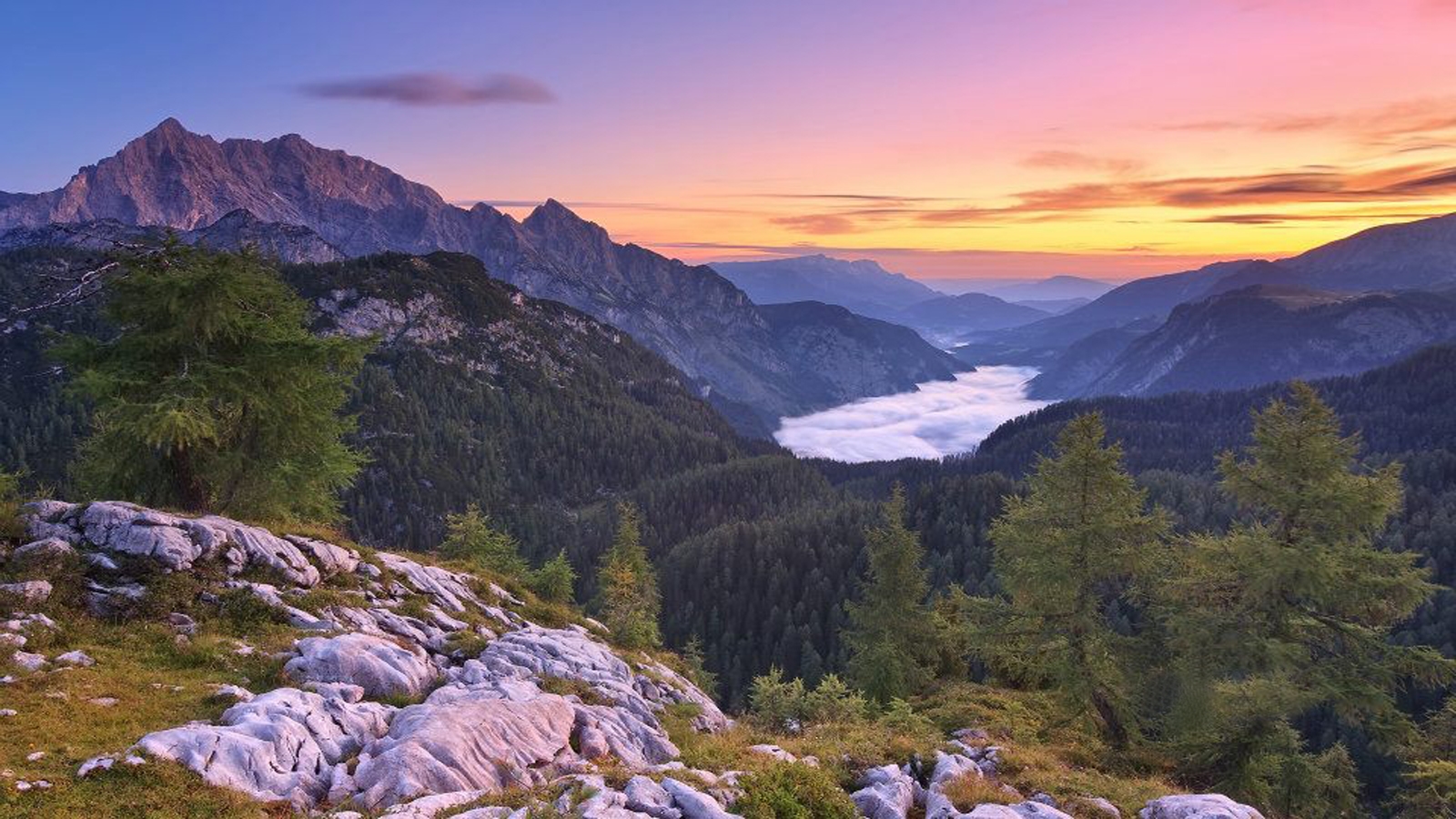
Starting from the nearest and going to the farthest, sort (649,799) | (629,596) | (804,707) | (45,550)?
(649,799)
(45,550)
(804,707)
(629,596)

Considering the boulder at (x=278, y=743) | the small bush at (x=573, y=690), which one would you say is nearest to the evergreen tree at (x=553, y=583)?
the small bush at (x=573, y=690)

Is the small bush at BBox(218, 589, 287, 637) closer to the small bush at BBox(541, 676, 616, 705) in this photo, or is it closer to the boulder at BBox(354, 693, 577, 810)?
the boulder at BBox(354, 693, 577, 810)

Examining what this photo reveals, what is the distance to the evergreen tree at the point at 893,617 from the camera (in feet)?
Answer: 138

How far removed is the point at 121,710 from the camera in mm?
13500

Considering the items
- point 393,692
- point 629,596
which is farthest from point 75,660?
point 629,596

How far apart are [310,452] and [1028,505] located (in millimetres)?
29068

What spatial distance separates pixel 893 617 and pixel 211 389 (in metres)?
38.7

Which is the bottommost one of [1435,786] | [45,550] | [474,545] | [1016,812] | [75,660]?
[474,545]

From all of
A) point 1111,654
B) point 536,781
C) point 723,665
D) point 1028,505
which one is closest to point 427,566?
point 536,781

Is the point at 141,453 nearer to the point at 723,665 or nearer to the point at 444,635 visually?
the point at 444,635

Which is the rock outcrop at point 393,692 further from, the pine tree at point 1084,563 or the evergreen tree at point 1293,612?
the evergreen tree at point 1293,612

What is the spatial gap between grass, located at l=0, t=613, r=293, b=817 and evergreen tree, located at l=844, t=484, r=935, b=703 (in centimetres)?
3347

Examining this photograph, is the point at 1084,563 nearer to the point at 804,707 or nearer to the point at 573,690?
the point at 804,707

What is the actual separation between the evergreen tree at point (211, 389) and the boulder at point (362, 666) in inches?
337
